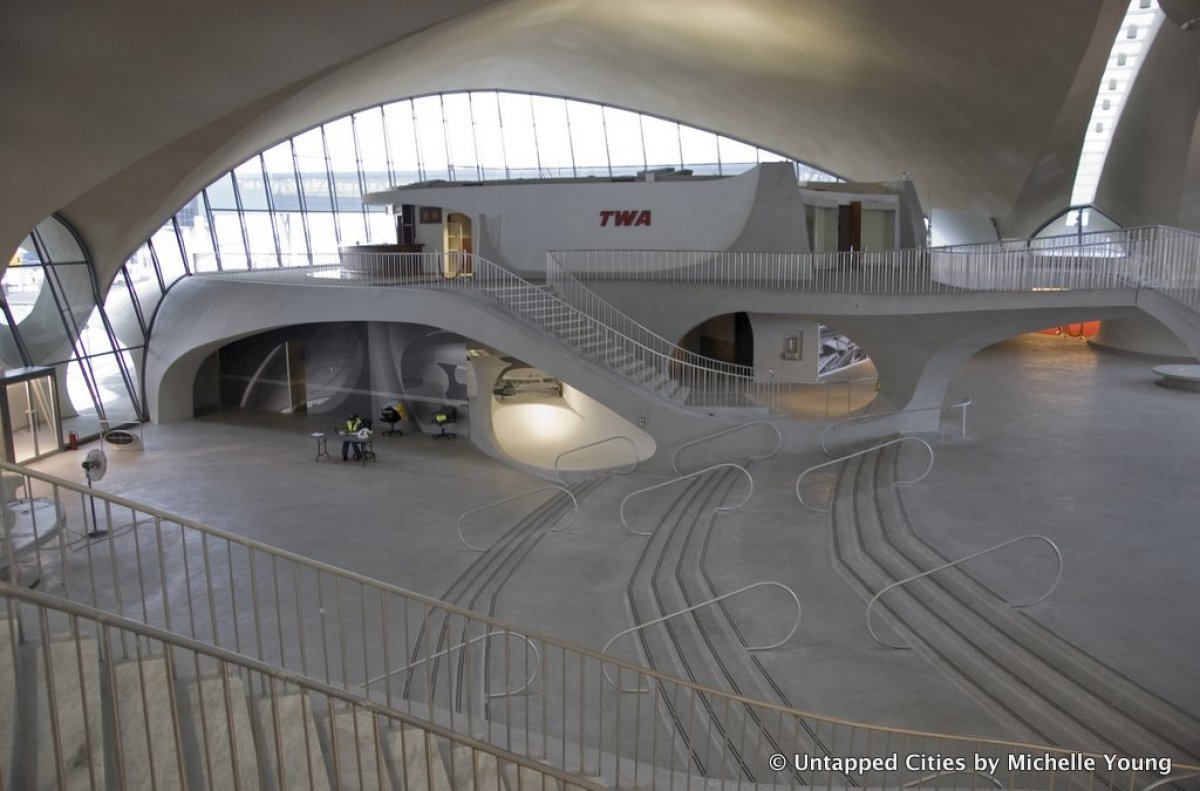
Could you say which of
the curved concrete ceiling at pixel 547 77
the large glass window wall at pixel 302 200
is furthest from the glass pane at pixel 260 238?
the curved concrete ceiling at pixel 547 77

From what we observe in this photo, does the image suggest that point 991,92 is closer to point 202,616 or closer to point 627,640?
point 627,640

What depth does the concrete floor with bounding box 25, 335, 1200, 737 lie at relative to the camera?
918cm

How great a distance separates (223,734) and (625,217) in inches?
721

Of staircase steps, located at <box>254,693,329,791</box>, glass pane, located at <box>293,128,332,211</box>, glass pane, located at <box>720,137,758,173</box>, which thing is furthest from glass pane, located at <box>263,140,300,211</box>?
staircase steps, located at <box>254,693,329,791</box>

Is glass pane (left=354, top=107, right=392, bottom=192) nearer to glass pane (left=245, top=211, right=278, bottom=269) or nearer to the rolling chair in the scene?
glass pane (left=245, top=211, right=278, bottom=269)

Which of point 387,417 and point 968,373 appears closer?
point 387,417

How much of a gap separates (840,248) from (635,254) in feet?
19.7

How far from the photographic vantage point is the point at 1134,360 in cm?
2666

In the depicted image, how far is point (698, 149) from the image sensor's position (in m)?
38.9

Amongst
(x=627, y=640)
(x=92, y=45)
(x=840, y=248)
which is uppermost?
(x=92, y=45)

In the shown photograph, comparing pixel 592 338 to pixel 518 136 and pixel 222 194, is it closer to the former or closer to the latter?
pixel 222 194

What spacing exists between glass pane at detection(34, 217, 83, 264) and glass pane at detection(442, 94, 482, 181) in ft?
52.3

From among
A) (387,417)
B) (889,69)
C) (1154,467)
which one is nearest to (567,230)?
(387,417)

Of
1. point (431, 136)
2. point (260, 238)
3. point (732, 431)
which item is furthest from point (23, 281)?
point (431, 136)
